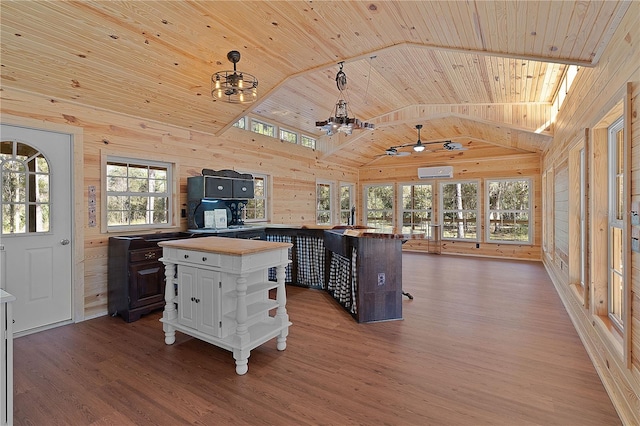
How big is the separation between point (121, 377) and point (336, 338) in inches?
69.5

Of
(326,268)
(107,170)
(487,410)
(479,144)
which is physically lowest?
(487,410)

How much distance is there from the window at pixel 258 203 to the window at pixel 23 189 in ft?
10.4

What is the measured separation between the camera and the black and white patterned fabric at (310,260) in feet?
16.2

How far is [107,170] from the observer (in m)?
4.10

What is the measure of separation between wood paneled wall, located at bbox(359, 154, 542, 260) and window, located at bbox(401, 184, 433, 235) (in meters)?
0.17

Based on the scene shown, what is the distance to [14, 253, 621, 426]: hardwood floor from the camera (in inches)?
79.7

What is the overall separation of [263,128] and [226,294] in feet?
15.1

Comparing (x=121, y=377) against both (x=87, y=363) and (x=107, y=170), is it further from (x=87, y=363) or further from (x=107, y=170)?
(x=107, y=170)

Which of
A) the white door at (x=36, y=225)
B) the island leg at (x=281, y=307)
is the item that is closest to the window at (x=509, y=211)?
the island leg at (x=281, y=307)

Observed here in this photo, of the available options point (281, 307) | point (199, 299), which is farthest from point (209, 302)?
point (281, 307)

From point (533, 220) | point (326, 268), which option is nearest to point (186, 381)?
point (326, 268)

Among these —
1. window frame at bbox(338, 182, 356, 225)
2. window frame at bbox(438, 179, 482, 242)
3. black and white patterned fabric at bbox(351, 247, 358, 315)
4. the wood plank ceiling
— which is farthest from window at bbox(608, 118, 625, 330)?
window frame at bbox(338, 182, 356, 225)

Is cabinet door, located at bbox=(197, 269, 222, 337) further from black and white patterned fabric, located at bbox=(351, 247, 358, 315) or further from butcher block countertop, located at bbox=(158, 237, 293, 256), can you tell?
black and white patterned fabric, located at bbox=(351, 247, 358, 315)

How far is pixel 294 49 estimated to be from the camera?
→ 12.0ft
